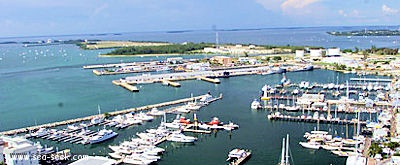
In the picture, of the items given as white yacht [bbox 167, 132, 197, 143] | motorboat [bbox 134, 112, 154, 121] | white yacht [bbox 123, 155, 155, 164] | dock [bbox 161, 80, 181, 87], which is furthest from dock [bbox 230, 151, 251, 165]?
dock [bbox 161, 80, 181, 87]

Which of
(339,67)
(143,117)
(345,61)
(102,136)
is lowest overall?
(102,136)

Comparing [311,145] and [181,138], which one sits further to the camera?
[181,138]

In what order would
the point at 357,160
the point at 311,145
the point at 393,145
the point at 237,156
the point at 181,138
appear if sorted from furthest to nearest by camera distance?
the point at 181,138 < the point at 311,145 < the point at 237,156 < the point at 393,145 < the point at 357,160

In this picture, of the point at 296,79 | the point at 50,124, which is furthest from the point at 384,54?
the point at 50,124

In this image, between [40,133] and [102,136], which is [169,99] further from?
[40,133]

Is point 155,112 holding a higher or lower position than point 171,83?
lower

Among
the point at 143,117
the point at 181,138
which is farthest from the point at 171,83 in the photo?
the point at 181,138

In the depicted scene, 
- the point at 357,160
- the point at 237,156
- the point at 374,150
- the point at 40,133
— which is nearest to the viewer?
the point at 357,160

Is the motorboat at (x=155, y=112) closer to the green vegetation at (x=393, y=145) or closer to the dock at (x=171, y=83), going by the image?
the dock at (x=171, y=83)
